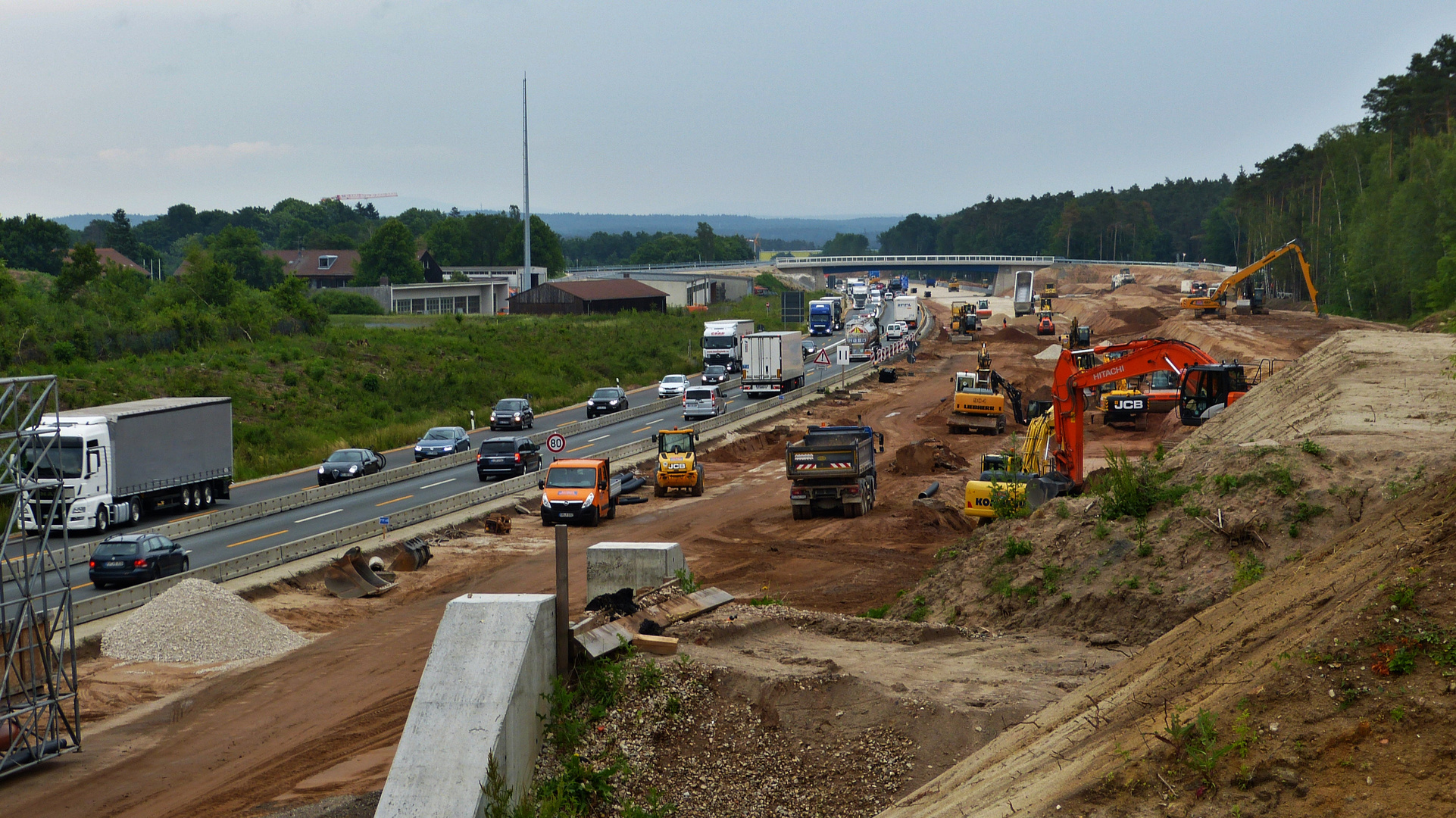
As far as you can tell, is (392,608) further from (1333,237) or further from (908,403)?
(1333,237)

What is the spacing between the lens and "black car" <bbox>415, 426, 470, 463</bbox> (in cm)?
5044

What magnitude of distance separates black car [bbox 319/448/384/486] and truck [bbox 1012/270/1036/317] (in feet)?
346

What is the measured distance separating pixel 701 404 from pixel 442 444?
14494 millimetres

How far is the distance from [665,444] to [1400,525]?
32201mm

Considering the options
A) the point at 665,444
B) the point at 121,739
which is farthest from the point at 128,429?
the point at 121,739

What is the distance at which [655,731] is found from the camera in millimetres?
12531

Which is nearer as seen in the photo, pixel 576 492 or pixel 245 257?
pixel 576 492

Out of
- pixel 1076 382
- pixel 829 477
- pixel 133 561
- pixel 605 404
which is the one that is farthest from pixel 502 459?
pixel 1076 382

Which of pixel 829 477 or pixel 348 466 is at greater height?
pixel 829 477

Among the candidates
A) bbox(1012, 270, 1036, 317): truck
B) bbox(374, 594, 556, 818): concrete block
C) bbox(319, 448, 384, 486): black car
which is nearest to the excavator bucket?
bbox(319, 448, 384, 486): black car

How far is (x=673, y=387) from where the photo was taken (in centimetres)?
7412

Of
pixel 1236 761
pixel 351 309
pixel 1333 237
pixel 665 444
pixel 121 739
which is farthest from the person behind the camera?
pixel 351 309

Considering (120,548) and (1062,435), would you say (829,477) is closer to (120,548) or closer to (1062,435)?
(1062,435)

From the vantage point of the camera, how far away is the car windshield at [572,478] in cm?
3628
